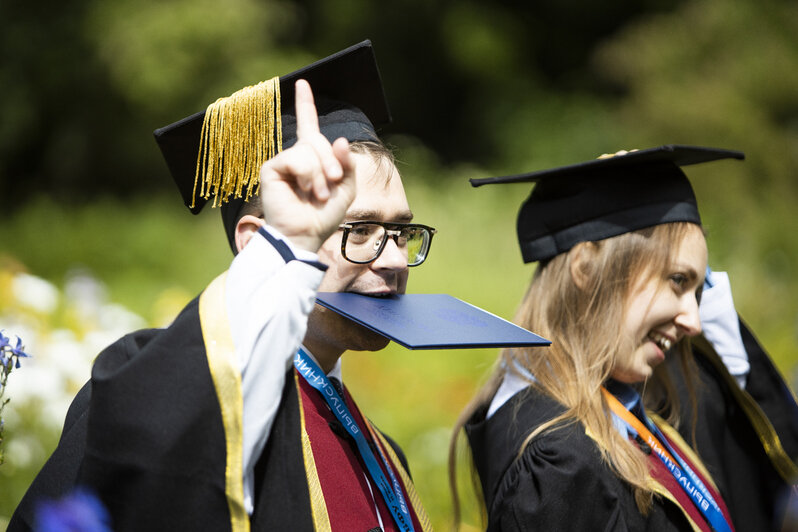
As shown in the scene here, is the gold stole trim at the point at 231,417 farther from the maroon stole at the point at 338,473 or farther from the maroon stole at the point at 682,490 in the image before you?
the maroon stole at the point at 682,490

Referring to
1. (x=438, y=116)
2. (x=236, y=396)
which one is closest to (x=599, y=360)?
(x=236, y=396)

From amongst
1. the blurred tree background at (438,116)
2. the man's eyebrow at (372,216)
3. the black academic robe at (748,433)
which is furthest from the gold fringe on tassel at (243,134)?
the blurred tree background at (438,116)

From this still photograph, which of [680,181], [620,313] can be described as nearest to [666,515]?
[620,313]

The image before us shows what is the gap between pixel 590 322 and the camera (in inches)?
92.0

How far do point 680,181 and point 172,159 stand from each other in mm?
1429

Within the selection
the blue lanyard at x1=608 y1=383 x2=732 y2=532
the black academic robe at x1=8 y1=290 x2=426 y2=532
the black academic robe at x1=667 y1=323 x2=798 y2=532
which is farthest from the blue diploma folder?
the black academic robe at x1=667 y1=323 x2=798 y2=532

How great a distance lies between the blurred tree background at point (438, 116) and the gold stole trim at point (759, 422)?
120 inches

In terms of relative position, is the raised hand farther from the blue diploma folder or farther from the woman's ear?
the woman's ear

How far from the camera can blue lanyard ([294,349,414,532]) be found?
1.83m

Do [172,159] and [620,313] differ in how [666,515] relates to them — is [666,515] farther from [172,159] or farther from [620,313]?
[172,159]

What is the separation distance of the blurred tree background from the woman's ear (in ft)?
11.2

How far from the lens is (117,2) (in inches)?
500

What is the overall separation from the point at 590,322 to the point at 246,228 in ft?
3.46

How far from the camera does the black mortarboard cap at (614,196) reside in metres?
2.33
